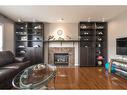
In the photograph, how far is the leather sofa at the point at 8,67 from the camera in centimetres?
285

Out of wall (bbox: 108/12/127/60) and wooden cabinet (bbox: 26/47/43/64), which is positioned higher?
wall (bbox: 108/12/127/60)

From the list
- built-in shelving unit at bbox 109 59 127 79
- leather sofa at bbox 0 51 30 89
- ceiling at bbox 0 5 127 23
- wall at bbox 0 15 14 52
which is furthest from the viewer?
wall at bbox 0 15 14 52

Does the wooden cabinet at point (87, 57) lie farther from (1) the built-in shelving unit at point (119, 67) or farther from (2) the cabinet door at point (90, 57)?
(1) the built-in shelving unit at point (119, 67)

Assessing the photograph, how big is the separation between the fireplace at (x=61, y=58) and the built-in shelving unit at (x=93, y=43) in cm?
92

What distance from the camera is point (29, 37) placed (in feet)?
25.0

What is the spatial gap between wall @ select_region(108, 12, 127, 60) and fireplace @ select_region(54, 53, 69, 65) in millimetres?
2226

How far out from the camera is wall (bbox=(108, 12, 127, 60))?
5.41 metres

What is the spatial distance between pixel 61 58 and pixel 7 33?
9.92 ft

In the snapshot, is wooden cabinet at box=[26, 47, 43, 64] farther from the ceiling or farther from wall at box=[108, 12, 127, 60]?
wall at box=[108, 12, 127, 60]

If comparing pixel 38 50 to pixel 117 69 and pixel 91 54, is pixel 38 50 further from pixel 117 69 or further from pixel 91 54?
pixel 117 69

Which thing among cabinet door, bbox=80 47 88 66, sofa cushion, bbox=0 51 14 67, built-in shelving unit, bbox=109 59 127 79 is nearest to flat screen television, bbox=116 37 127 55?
built-in shelving unit, bbox=109 59 127 79

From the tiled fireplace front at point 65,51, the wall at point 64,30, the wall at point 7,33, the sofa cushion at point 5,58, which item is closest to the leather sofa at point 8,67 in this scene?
the sofa cushion at point 5,58

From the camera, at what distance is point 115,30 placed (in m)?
6.29
